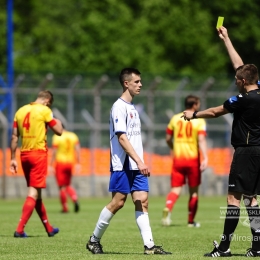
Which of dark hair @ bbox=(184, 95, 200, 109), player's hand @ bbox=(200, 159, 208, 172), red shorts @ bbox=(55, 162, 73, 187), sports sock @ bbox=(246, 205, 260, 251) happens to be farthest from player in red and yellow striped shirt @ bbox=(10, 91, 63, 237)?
red shorts @ bbox=(55, 162, 73, 187)

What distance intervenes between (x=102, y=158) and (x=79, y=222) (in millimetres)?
12747

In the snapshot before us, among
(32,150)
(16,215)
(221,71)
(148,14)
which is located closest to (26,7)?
(148,14)

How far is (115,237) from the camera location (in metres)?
15.2

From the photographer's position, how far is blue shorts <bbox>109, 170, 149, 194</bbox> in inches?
484

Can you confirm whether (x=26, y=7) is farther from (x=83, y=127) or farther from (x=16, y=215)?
(x=16, y=215)

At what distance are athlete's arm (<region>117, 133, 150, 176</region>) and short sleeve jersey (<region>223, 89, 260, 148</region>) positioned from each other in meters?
1.10

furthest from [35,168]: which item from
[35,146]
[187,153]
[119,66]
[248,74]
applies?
[119,66]

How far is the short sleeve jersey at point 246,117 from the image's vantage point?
1172cm

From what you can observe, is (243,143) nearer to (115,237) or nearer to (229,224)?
(229,224)

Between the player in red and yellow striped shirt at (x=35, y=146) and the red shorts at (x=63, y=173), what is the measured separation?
8579mm

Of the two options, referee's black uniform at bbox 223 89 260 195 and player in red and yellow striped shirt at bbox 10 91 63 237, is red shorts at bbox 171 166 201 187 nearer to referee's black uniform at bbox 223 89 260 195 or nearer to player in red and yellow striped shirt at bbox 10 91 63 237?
player in red and yellow striped shirt at bbox 10 91 63 237

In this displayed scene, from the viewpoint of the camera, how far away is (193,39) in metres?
51.4

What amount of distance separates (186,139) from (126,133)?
6172 mm

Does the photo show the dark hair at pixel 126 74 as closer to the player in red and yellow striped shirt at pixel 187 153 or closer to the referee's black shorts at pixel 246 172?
the referee's black shorts at pixel 246 172
